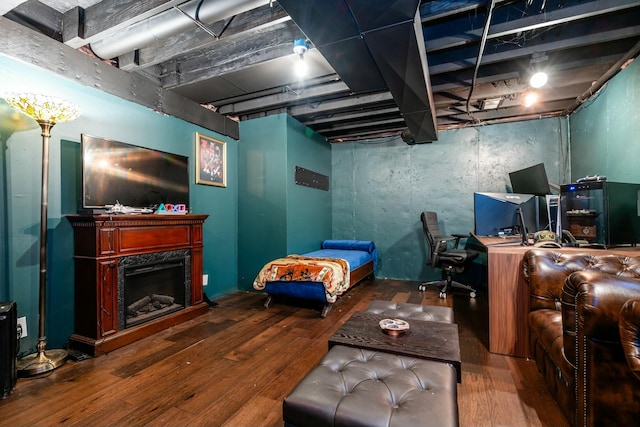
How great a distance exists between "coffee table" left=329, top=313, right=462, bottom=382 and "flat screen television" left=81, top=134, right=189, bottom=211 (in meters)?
2.41

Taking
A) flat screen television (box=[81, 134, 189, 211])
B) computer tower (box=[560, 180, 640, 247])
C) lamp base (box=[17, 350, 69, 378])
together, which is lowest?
lamp base (box=[17, 350, 69, 378])

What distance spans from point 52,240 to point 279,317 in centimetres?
224

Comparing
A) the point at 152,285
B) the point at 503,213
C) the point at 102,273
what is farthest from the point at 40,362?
the point at 503,213

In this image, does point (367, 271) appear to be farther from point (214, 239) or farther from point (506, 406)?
point (506, 406)

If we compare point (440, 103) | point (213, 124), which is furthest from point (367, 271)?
point (213, 124)

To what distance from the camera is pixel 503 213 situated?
3295mm

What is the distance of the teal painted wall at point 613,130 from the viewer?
2626 millimetres

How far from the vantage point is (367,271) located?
4738 mm

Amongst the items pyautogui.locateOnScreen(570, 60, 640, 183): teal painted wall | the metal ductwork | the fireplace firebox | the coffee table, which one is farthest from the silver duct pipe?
pyautogui.locateOnScreen(570, 60, 640, 183): teal painted wall

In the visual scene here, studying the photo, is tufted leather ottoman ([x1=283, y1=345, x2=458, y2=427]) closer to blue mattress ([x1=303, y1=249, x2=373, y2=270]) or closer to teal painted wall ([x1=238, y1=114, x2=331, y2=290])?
blue mattress ([x1=303, y1=249, x2=373, y2=270])

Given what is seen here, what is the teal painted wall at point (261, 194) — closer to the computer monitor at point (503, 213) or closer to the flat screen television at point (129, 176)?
the flat screen television at point (129, 176)

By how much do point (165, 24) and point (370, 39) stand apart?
1.64m

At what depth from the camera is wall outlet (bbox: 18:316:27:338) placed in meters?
2.21

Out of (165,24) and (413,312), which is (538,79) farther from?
(165,24)
